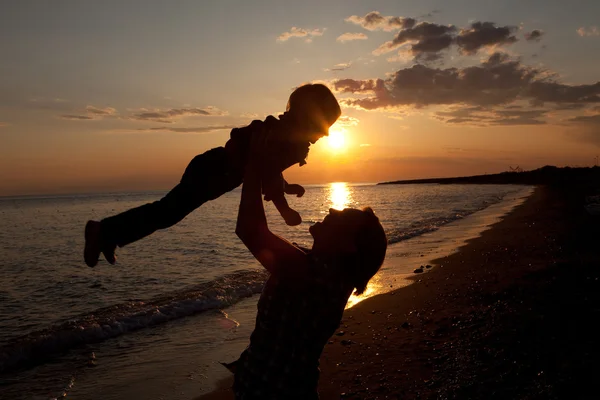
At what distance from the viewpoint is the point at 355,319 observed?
8.60 meters

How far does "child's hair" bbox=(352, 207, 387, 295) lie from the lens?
196 centimetres

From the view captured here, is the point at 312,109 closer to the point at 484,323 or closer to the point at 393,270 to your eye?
the point at 484,323

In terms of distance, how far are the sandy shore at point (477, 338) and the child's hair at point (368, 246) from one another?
3579mm

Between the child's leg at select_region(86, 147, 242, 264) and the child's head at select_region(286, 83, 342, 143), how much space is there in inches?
21.3

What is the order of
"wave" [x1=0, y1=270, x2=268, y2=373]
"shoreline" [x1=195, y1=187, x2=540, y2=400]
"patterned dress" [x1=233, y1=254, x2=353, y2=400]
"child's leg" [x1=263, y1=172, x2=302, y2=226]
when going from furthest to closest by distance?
1. "wave" [x1=0, y1=270, x2=268, y2=373]
2. "shoreline" [x1=195, y1=187, x2=540, y2=400]
3. "child's leg" [x1=263, y1=172, x2=302, y2=226]
4. "patterned dress" [x1=233, y1=254, x2=353, y2=400]

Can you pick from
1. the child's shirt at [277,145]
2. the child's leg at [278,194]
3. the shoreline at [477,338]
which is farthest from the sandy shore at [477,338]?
the child's shirt at [277,145]

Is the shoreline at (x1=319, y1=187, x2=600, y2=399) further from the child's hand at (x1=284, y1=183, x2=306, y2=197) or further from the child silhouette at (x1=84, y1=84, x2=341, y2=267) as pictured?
the child silhouette at (x1=84, y1=84, x2=341, y2=267)

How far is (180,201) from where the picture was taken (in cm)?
271

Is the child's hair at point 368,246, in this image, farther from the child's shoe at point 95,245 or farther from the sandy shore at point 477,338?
the sandy shore at point 477,338

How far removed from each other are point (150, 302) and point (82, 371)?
12.5 feet

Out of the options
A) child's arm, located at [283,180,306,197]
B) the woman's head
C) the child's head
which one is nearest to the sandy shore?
child's arm, located at [283,180,306,197]

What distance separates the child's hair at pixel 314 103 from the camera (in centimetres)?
229

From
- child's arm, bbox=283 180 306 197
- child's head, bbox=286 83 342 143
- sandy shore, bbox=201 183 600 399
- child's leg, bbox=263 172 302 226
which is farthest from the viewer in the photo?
sandy shore, bbox=201 183 600 399

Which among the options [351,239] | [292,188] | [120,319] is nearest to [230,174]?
[292,188]
